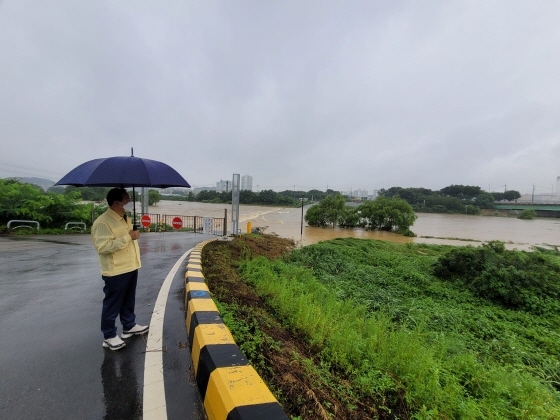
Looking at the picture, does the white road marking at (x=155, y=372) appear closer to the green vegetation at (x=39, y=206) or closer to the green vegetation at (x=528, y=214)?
the green vegetation at (x=39, y=206)

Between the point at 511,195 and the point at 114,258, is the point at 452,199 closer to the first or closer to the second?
the point at 511,195

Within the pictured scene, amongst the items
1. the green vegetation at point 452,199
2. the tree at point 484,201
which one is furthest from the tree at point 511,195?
the tree at point 484,201

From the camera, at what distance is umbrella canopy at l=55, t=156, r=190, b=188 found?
2.64 meters

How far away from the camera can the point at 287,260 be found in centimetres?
904

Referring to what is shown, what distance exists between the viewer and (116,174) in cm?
269

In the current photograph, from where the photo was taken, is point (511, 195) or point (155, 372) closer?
point (155, 372)

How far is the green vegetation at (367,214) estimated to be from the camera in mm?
28234

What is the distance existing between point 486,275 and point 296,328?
21.6ft

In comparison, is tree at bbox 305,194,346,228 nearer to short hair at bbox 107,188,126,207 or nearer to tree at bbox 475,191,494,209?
short hair at bbox 107,188,126,207

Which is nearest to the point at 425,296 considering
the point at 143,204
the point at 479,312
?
the point at 479,312

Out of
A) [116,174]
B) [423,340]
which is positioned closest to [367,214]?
[423,340]

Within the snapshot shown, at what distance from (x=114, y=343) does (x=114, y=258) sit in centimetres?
81

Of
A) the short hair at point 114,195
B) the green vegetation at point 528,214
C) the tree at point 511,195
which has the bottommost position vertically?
the green vegetation at point 528,214

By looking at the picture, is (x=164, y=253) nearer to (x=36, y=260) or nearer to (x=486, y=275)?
(x=36, y=260)
